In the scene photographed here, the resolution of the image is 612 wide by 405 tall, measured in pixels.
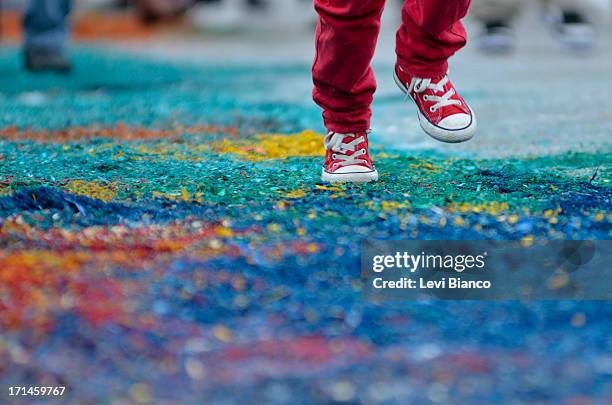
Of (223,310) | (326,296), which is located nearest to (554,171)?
(326,296)

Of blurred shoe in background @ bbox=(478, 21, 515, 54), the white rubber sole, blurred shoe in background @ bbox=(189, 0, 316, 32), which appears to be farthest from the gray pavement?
blurred shoe in background @ bbox=(189, 0, 316, 32)

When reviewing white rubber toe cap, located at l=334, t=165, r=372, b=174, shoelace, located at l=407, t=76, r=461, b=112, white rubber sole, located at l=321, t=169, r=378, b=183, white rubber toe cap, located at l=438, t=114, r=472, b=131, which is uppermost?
shoelace, located at l=407, t=76, r=461, b=112

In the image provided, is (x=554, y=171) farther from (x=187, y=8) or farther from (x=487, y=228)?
(x=187, y=8)

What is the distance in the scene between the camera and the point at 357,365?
1191 mm

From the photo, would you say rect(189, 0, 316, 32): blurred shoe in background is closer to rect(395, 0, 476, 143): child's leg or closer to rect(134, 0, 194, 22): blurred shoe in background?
rect(134, 0, 194, 22): blurred shoe in background

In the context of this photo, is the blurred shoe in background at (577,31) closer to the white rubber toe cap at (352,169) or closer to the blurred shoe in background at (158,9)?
the blurred shoe in background at (158,9)

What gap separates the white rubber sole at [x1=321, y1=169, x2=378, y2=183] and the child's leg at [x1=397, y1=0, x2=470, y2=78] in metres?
0.33

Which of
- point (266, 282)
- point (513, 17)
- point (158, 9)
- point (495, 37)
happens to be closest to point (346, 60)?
point (266, 282)

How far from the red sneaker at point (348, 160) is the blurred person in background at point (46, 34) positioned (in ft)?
9.86

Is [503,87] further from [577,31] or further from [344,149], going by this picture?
[344,149]

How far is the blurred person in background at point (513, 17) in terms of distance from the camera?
17.4 feet

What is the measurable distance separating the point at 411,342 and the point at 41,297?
1.99 ft

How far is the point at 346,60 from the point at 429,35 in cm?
29

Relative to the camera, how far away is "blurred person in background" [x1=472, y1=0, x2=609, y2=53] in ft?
17.4
